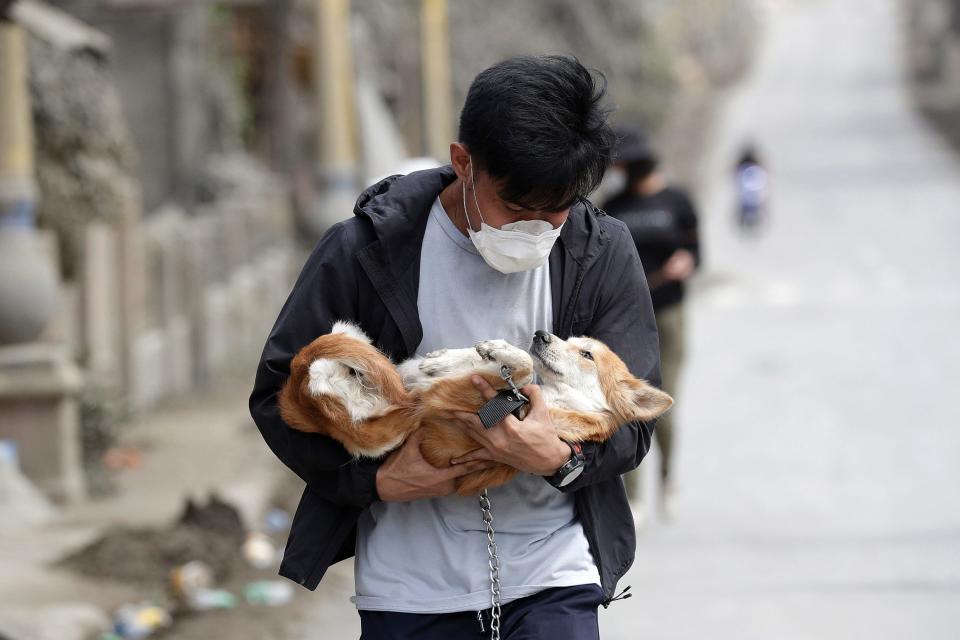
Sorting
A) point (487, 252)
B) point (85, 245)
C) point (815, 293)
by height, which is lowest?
point (815, 293)

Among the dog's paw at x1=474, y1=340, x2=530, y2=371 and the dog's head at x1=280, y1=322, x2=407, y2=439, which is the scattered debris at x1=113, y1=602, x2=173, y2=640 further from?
the dog's paw at x1=474, y1=340, x2=530, y2=371

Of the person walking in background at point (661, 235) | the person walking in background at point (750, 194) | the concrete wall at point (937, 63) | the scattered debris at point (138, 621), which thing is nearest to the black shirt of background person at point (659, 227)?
the person walking in background at point (661, 235)

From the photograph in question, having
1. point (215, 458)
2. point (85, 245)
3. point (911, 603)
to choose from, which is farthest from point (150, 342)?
point (911, 603)

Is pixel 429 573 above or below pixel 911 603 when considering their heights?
above

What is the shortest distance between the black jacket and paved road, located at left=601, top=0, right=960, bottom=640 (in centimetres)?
377

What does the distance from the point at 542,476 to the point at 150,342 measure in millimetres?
10661

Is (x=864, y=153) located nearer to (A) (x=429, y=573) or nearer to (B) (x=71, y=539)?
(B) (x=71, y=539)

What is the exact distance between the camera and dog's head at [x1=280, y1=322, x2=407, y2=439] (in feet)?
9.66

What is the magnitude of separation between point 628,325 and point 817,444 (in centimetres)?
846

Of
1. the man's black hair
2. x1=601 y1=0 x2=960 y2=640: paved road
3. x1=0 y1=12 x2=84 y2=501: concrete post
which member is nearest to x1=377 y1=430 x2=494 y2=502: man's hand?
the man's black hair

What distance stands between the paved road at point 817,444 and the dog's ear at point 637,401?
3.83 m

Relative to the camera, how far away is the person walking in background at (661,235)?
838cm

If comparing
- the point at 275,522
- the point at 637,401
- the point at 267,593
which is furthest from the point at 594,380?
the point at 275,522

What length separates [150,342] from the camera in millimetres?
13281
